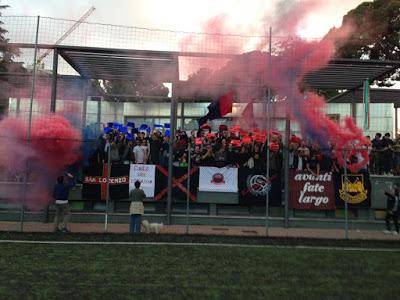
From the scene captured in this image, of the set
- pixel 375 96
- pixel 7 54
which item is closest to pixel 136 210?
pixel 7 54

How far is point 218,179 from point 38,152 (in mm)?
5675

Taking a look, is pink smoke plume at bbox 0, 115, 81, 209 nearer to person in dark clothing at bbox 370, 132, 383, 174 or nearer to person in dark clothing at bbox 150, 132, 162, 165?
person in dark clothing at bbox 150, 132, 162, 165

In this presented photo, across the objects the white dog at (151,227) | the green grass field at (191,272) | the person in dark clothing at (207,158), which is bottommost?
the green grass field at (191,272)

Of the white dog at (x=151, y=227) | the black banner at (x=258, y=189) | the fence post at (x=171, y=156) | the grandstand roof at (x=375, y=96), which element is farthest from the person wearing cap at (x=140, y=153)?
the grandstand roof at (x=375, y=96)

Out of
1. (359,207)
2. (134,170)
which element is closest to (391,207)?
(359,207)

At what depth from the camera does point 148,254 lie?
9.77 m

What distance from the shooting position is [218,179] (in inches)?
599

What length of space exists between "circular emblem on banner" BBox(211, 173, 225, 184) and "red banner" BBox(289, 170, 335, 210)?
2228 mm

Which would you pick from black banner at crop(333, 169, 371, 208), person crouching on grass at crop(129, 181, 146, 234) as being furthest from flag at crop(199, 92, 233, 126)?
person crouching on grass at crop(129, 181, 146, 234)

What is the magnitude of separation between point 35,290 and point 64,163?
8.07 meters

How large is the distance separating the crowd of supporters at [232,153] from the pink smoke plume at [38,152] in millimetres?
1162

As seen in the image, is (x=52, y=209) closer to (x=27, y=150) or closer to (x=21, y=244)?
(x=27, y=150)

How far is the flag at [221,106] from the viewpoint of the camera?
1577 centimetres

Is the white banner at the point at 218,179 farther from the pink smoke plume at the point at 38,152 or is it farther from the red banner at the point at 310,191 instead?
the pink smoke plume at the point at 38,152
